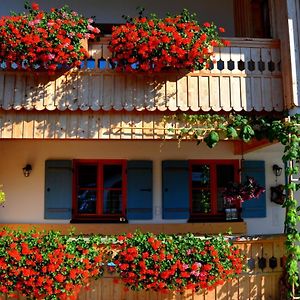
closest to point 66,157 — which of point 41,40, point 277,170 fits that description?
point 41,40

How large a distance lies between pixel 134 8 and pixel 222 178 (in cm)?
444

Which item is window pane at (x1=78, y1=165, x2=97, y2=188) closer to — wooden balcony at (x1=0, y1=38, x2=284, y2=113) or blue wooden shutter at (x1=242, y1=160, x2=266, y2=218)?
wooden balcony at (x1=0, y1=38, x2=284, y2=113)

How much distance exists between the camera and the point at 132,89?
7.20 meters

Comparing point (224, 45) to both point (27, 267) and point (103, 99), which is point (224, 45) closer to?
point (103, 99)

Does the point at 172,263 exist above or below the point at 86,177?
below

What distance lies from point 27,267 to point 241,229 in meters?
4.85

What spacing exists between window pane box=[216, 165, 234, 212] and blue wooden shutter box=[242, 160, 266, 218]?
323mm

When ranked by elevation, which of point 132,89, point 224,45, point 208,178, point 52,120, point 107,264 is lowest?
point 107,264

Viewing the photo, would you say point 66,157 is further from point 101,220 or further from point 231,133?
point 231,133

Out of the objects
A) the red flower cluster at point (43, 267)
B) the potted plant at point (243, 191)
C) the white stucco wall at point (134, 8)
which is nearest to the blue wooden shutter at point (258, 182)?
the potted plant at point (243, 191)

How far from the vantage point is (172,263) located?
6.57 meters

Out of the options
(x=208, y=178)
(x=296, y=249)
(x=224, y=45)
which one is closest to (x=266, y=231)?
(x=208, y=178)

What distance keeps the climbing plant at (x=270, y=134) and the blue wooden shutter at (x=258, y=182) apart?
199 cm

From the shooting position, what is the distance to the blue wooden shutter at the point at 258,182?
9461 mm
